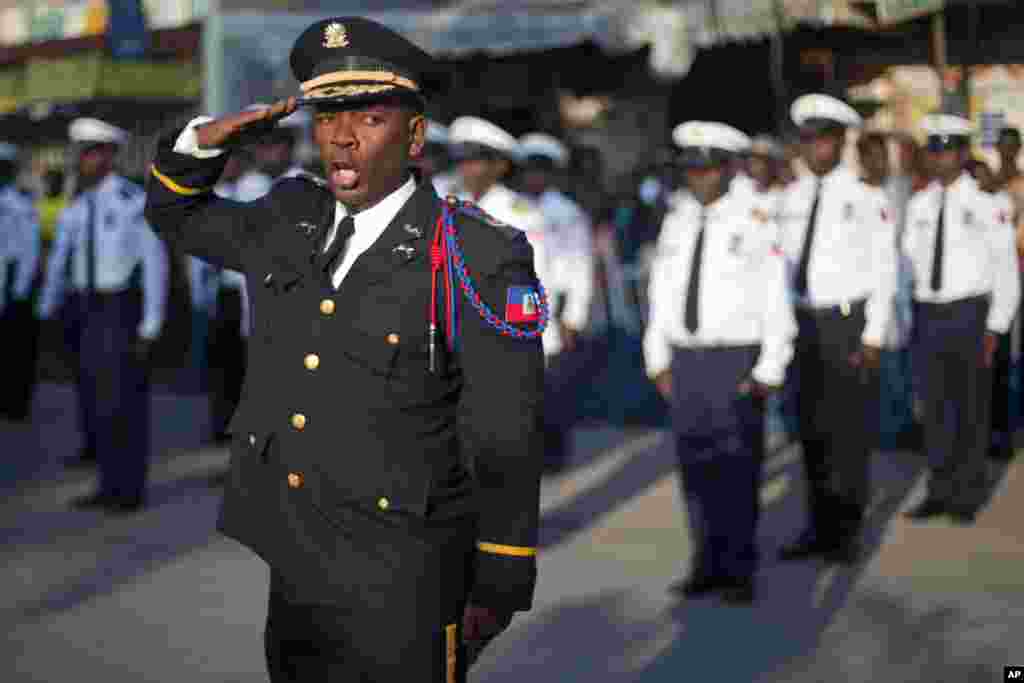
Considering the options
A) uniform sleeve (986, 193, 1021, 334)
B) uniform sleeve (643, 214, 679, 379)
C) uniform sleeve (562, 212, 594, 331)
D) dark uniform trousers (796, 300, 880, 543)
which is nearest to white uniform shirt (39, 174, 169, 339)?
uniform sleeve (562, 212, 594, 331)

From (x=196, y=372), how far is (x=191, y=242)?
12.1 m

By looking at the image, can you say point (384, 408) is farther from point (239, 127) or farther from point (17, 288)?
point (17, 288)

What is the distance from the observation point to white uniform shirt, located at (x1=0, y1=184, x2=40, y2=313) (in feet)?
44.9

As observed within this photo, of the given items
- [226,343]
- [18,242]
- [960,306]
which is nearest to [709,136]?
[960,306]

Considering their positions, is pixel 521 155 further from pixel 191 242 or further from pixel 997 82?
pixel 191 242

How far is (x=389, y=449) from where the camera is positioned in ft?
11.3

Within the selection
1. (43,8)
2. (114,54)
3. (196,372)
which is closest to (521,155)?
(196,372)

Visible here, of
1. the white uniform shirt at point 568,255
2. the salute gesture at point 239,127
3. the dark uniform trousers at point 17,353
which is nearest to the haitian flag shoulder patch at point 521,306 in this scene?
the salute gesture at point 239,127

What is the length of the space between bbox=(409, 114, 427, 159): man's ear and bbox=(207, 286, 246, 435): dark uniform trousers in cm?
789

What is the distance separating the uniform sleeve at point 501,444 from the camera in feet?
11.0

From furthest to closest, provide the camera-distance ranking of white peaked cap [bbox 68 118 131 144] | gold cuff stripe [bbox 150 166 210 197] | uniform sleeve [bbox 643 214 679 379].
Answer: white peaked cap [bbox 68 118 131 144] → uniform sleeve [bbox 643 214 679 379] → gold cuff stripe [bbox 150 166 210 197]

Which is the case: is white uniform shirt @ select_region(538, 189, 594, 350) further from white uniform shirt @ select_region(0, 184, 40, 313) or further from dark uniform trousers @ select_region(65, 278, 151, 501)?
white uniform shirt @ select_region(0, 184, 40, 313)

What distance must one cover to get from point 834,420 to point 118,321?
4.12 metres

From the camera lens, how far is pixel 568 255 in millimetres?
10984
